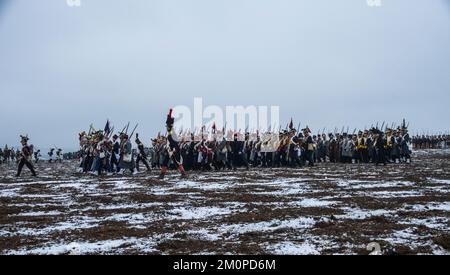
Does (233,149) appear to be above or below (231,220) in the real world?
above

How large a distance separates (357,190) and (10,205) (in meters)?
8.53

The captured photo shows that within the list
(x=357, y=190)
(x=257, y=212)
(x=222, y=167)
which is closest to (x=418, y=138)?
(x=222, y=167)

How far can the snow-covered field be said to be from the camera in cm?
602

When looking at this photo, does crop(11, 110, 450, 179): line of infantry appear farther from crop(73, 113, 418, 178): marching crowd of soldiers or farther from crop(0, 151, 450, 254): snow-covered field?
crop(0, 151, 450, 254): snow-covered field

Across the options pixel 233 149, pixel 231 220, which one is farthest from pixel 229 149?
pixel 231 220

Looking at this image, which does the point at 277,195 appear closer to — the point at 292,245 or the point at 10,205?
the point at 292,245

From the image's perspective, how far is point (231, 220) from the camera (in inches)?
312

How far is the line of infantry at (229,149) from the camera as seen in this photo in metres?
21.2

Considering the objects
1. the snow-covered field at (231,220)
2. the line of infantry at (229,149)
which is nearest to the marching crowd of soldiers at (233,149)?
the line of infantry at (229,149)

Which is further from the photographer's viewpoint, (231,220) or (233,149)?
(233,149)

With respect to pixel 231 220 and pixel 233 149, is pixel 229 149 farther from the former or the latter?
pixel 231 220

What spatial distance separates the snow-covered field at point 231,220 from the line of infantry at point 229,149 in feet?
27.3

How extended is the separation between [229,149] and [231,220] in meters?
16.4
